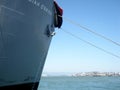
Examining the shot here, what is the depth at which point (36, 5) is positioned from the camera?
9.75m

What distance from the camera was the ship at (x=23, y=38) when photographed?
323 inches

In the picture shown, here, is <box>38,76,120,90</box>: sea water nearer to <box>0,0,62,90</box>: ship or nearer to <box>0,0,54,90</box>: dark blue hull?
<box>0,0,62,90</box>: ship

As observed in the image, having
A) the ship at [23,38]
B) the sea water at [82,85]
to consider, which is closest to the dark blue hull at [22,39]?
the ship at [23,38]

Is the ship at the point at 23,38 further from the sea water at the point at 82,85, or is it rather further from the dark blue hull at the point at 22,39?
the sea water at the point at 82,85

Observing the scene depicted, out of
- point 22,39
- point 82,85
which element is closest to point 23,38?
point 22,39

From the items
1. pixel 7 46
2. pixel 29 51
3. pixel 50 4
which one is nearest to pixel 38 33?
pixel 29 51

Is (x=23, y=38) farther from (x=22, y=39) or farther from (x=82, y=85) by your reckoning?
(x=82, y=85)

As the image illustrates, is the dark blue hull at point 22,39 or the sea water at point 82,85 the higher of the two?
the dark blue hull at point 22,39

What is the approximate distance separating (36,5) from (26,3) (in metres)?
0.82

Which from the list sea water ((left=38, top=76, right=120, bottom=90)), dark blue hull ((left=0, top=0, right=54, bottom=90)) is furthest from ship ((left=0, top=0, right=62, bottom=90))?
sea water ((left=38, top=76, right=120, bottom=90))

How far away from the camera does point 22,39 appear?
9.14m

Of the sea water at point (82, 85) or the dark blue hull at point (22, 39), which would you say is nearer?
the dark blue hull at point (22, 39)

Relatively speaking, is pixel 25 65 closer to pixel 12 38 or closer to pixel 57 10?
pixel 12 38

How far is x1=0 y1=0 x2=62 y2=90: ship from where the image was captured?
820cm
